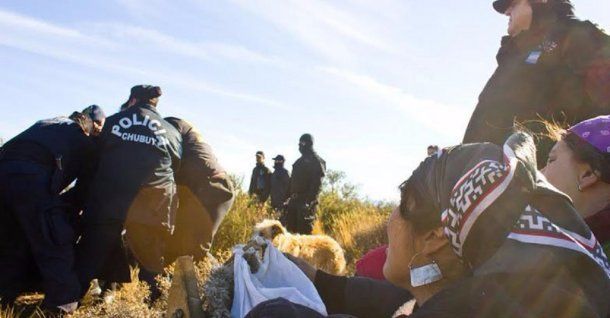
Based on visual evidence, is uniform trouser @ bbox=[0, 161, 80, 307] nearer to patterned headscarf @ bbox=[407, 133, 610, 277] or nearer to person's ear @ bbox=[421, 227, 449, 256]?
person's ear @ bbox=[421, 227, 449, 256]

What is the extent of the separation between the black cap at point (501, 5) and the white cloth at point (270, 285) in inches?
119

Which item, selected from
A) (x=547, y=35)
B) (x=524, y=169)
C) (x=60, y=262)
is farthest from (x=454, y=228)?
(x=60, y=262)

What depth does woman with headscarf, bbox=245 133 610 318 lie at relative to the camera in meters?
1.40

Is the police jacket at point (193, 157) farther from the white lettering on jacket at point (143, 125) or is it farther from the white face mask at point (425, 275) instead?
the white face mask at point (425, 275)

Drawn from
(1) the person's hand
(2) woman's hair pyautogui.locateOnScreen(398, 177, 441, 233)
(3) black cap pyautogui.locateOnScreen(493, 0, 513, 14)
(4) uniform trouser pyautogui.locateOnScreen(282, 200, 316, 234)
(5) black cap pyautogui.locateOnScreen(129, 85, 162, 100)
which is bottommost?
A: (4) uniform trouser pyautogui.locateOnScreen(282, 200, 316, 234)

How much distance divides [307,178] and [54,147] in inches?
291

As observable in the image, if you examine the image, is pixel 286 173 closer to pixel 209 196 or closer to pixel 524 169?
pixel 209 196

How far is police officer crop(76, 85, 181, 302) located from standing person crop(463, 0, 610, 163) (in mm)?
2262

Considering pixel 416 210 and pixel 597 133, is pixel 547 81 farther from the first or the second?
pixel 416 210

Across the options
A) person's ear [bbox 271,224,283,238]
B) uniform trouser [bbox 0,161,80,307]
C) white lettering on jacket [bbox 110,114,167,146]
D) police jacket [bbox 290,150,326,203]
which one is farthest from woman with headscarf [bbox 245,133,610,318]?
police jacket [bbox 290,150,326,203]

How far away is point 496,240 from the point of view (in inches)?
60.7

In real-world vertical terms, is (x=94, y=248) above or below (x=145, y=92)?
below

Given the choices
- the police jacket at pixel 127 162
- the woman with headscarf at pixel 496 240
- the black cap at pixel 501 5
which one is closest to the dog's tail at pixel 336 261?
the police jacket at pixel 127 162

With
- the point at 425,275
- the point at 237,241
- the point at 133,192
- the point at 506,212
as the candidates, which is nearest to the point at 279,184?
the point at 237,241
